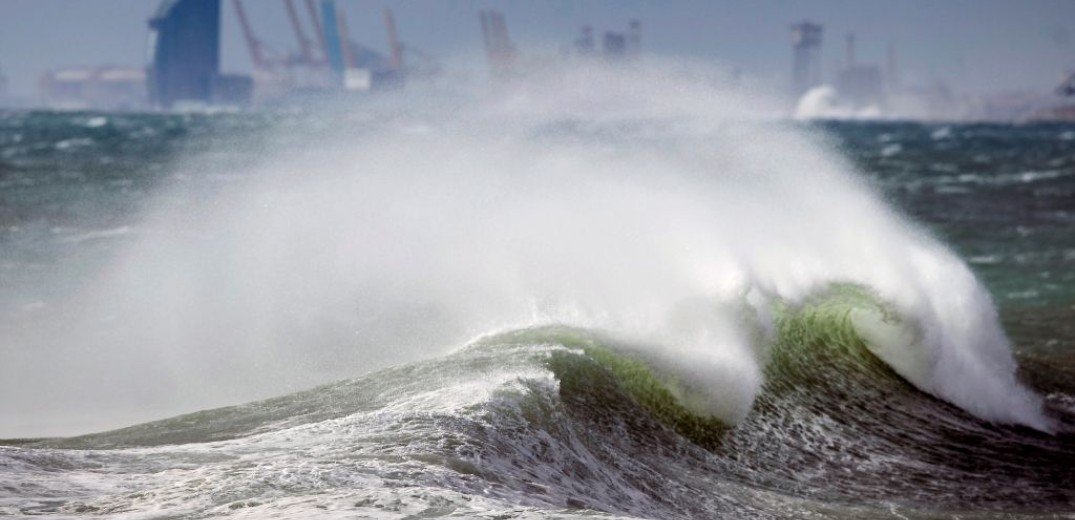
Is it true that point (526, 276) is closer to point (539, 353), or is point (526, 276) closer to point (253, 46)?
point (539, 353)

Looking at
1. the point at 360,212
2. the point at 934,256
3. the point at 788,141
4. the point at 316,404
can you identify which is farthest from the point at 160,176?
the point at 316,404

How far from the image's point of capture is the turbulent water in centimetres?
700

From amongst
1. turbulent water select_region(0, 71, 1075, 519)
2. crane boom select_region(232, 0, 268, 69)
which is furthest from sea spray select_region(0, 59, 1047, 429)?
crane boom select_region(232, 0, 268, 69)

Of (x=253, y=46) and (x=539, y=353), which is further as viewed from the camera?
(x=253, y=46)

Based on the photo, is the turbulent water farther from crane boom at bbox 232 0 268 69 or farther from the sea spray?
crane boom at bbox 232 0 268 69

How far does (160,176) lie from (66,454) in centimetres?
3158

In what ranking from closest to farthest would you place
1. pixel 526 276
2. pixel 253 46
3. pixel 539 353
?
pixel 539 353, pixel 526 276, pixel 253 46

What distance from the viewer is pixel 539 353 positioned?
31.8ft

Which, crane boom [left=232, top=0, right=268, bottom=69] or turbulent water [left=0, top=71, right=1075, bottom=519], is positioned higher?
crane boom [left=232, top=0, right=268, bottom=69]

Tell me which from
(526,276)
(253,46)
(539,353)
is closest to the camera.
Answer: (539,353)

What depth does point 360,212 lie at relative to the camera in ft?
62.3

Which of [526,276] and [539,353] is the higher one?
[526,276]

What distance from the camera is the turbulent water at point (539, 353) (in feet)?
23.0

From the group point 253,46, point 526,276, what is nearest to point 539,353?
point 526,276
